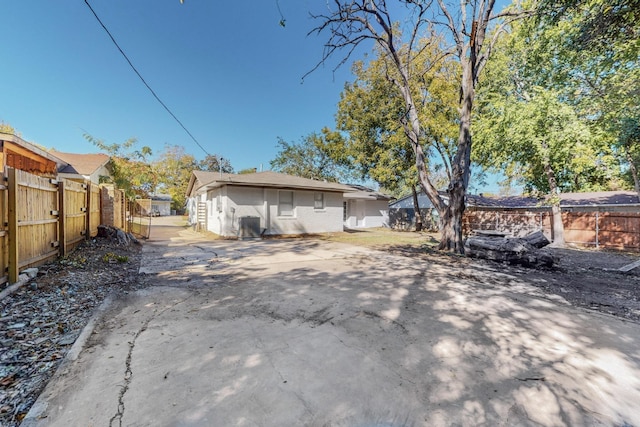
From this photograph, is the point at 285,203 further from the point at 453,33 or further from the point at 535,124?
the point at 535,124

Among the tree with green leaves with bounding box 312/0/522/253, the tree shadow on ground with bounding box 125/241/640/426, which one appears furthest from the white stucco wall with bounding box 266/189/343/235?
the tree shadow on ground with bounding box 125/241/640/426

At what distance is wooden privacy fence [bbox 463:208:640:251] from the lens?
1165 centimetres

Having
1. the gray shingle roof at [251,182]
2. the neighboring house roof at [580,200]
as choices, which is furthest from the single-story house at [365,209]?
the neighboring house roof at [580,200]

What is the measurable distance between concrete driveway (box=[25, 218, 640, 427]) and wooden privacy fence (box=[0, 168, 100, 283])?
1.79m

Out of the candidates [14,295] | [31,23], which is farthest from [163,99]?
[14,295]

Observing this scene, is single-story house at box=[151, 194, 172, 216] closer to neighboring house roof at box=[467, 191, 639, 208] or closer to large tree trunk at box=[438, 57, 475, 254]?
neighboring house roof at box=[467, 191, 639, 208]

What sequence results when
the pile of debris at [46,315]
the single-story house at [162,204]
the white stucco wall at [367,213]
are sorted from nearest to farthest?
the pile of debris at [46,315] → the white stucco wall at [367,213] → the single-story house at [162,204]

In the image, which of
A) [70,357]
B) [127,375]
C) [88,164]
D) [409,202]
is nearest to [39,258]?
[70,357]

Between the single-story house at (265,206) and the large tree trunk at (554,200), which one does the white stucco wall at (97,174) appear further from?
the large tree trunk at (554,200)

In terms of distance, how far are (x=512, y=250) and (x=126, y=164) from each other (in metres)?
20.4

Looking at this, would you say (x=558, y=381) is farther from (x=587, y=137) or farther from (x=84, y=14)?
(x=587, y=137)

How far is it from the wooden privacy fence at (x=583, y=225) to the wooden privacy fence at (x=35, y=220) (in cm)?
1356

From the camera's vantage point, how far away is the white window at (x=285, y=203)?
1419 centimetres

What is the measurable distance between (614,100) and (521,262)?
9.17 meters
